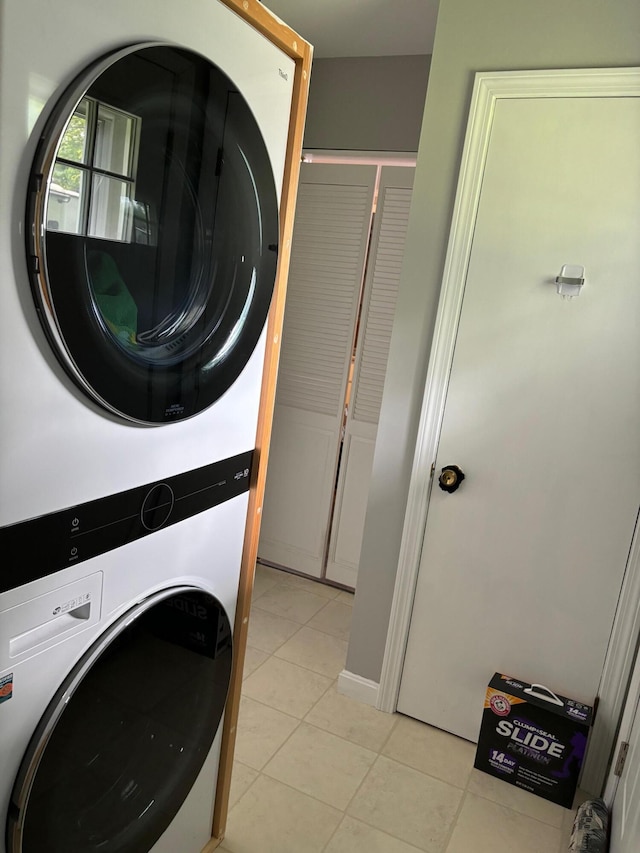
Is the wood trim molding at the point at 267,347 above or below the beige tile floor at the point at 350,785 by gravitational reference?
above

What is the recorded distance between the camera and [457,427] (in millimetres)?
2049

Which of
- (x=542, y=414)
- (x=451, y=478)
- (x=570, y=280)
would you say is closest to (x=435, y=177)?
(x=570, y=280)

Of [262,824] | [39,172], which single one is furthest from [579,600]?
[39,172]

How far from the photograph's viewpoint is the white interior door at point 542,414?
1.82 m

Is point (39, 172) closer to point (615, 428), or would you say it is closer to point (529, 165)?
point (529, 165)

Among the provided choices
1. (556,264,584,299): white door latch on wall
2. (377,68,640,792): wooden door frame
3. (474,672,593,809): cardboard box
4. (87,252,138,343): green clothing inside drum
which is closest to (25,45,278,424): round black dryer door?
(87,252,138,343): green clothing inside drum

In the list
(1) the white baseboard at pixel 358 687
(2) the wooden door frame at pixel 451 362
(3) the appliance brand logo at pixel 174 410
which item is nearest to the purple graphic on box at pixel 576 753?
(2) the wooden door frame at pixel 451 362

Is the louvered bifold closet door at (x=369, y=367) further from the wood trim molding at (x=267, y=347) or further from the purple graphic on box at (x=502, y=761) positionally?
the wood trim molding at (x=267, y=347)

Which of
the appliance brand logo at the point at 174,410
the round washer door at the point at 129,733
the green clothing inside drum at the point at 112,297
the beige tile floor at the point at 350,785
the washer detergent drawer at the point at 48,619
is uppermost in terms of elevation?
the green clothing inside drum at the point at 112,297

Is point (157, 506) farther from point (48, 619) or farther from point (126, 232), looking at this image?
point (126, 232)

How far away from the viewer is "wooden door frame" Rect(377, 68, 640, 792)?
1797 mm

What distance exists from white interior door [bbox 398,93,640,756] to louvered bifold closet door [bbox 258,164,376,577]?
41.4 inches

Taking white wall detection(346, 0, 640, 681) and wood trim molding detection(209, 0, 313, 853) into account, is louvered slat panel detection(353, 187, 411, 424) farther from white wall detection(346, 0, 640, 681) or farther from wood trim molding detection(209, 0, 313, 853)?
wood trim molding detection(209, 0, 313, 853)

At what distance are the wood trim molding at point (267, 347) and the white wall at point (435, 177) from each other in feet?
2.27
